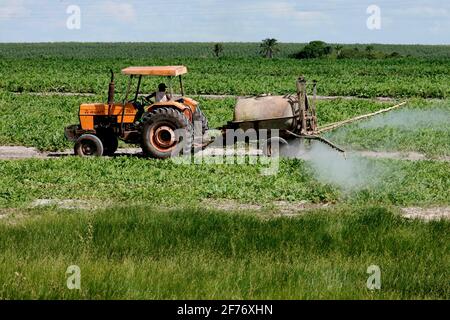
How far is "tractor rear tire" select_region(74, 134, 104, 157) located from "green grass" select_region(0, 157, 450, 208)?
95 cm

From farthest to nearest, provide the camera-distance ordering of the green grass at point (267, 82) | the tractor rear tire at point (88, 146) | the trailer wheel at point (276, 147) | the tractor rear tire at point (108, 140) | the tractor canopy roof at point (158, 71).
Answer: the green grass at point (267, 82), the tractor rear tire at point (108, 140), the tractor rear tire at point (88, 146), the trailer wheel at point (276, 147), the tractor canopy roof at point (158, 71)

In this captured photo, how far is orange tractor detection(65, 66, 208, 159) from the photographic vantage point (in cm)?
1789

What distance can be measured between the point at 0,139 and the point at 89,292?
1460cm

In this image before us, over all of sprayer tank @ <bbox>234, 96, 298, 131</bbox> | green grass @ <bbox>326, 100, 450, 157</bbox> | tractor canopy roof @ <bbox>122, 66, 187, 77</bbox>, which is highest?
tractor canopy roof @ <bbox>122, 66, 187, 77</bbox>

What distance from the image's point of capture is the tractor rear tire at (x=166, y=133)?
703 inches

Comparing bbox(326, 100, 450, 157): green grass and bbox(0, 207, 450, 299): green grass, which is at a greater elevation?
bbox(326, 100, 450, 157): green grass

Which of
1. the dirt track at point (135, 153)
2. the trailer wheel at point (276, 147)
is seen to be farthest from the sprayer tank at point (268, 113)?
the dirt track at point (135, 153)

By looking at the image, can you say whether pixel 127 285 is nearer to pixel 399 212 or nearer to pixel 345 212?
pixel 345 212

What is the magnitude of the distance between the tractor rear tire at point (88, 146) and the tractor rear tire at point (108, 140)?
0.84 feet

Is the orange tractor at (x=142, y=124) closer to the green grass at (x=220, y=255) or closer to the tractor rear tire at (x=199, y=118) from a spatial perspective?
the tractor rear tire at (x=199, y=118)

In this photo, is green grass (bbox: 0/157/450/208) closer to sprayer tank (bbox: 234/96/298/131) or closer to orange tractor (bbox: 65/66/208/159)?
orange tractor (bbox: 65/66/208/159)

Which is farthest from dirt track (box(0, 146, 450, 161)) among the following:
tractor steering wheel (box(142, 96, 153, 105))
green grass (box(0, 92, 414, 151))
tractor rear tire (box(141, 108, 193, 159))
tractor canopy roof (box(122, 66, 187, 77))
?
tractor canopy roof (box(122, 66, 187, 77))

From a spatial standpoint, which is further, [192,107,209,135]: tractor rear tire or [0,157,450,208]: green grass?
[192,107,209,135]: tractor rear tire
